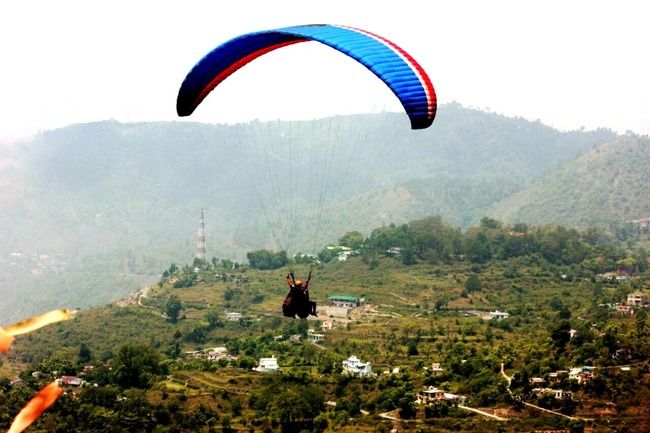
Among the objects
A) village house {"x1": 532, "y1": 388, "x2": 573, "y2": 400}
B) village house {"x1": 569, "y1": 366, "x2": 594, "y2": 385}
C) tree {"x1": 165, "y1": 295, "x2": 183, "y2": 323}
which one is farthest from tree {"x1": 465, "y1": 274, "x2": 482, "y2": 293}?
village house {"x1": 532, "y1": 388, "x2": 573, "y2": 400}

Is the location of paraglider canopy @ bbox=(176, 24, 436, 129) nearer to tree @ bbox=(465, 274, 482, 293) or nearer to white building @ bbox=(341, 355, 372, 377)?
white building @ bbox=(341, 355, 372, 377)

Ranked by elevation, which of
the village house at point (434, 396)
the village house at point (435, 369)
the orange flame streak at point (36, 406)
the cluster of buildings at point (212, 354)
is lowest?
the cluster of buildings at point (212, 354)

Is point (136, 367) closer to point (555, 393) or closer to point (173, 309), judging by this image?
point (555, 393)

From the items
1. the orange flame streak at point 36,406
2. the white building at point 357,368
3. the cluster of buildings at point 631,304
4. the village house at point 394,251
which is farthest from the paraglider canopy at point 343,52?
the village house at point 394,251

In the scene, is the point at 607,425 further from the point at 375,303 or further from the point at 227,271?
the point at 227,271

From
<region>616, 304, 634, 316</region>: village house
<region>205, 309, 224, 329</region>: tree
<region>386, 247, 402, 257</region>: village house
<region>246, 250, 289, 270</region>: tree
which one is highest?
<region>386, 247, 402, 257</region>: village house

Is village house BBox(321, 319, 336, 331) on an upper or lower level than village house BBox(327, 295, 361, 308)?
lower

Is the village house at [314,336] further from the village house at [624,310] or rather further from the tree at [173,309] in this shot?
the village house at [624,310]
